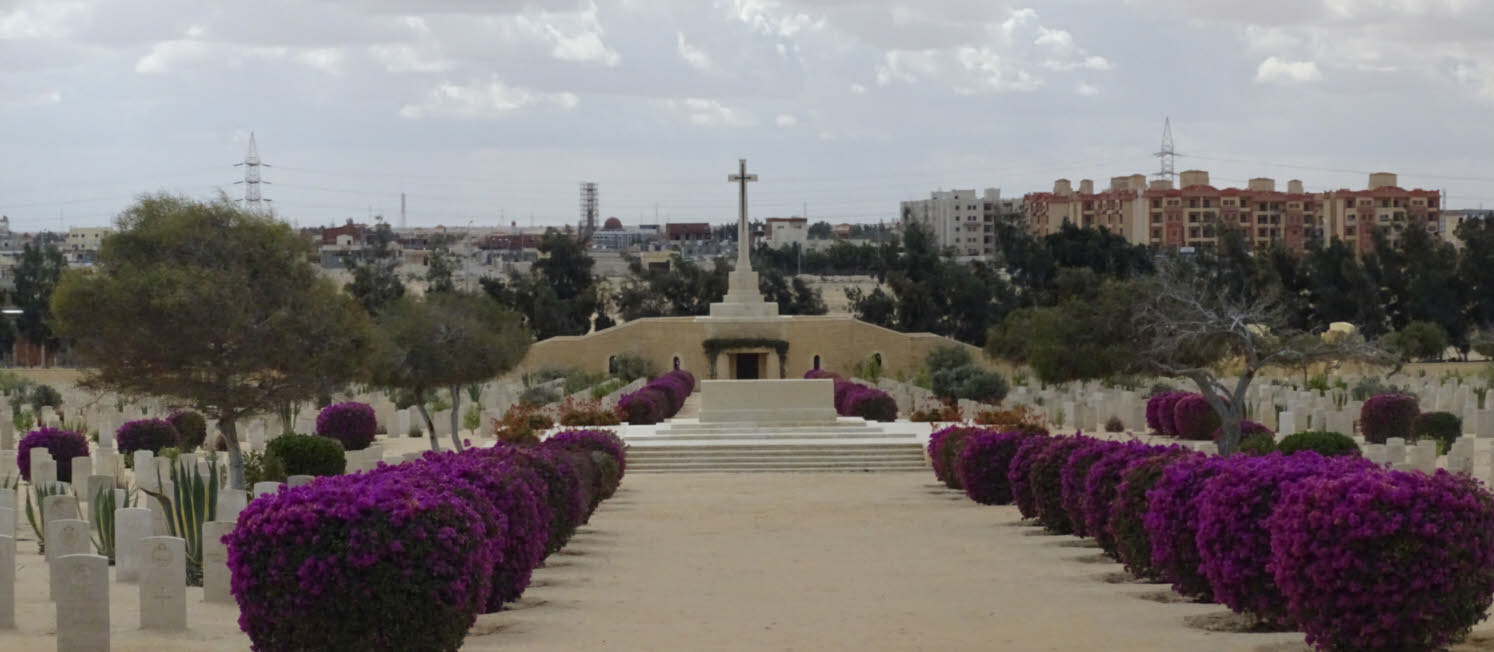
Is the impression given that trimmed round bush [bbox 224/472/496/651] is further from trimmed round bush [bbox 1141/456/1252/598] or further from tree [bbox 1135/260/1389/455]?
tree [bbox 1135/260/1389/455]

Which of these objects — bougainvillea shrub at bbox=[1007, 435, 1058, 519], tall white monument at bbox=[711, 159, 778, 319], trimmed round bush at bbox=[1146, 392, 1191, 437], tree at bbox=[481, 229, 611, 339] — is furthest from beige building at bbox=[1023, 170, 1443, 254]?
bougainvillea shrub at bbox=[1007, 435, 1058, 519]

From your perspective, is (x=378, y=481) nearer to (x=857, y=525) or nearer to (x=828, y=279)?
(x=857, y=525)

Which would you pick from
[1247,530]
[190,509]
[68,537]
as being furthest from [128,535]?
[1247,530]

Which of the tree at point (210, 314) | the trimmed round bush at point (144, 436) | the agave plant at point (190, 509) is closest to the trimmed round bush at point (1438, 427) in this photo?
the tree at point (210, 314)

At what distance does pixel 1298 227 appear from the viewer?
11206cm

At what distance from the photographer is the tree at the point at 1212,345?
66.9 feet

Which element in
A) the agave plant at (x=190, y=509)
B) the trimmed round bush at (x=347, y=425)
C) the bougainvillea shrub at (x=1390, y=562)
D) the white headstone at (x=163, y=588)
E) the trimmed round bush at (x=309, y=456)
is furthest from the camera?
the trimmed round bush at (x=347, y=425)

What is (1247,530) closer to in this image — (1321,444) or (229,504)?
(229,504)

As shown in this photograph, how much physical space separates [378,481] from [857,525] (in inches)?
380

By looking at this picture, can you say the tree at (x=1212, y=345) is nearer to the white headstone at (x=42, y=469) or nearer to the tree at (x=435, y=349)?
the tree at (x=435, y=349)

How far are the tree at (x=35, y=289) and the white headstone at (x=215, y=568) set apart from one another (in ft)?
166

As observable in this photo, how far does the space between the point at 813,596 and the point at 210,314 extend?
9.69m

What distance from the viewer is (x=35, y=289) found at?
63.8m

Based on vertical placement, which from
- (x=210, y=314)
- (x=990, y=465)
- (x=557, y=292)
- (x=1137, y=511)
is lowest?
(x=990, y=465)
